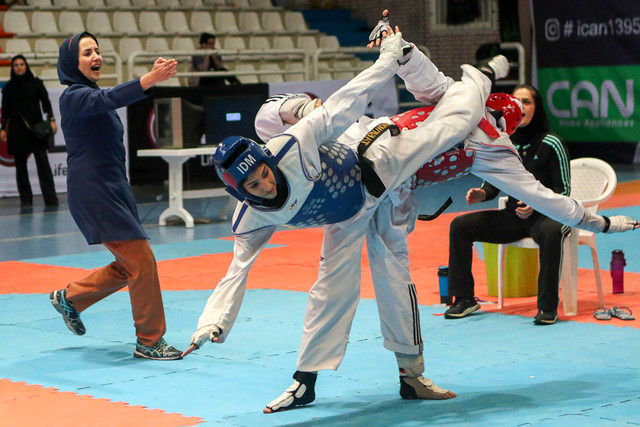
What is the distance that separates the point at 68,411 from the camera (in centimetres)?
503

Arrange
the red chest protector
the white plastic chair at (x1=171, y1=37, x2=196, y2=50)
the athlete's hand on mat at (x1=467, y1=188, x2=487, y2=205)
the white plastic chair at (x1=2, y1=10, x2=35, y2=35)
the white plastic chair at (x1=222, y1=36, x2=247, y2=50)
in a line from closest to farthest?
the red chest protector, the athlete's hand on mat at (x1=467, y1=188, x2=487, y2=205), the white plastic chair at (x1=2, y1=10, x2=35, y2=35), the white plastic chair at (x1=171, y1=37, x2=196, y2=50), the white plastic chair at (x1=222, y1=36, x2=247, y2=50)

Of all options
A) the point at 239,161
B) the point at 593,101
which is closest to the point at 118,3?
the point at 593,101

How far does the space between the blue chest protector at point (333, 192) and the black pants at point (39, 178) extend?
916cm

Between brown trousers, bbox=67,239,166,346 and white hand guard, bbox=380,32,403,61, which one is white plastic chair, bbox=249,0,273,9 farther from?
white hand guard, bbox=380,32,403,61

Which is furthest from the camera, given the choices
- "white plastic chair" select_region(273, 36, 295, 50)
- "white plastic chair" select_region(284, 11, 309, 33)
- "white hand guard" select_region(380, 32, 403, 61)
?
"white plastic chair" select_region(284, 11, 309, 33)

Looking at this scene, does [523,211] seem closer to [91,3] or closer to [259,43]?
[259,43]

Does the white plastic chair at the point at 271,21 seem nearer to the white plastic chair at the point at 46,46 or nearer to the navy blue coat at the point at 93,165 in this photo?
the white plastic chair at the point at 46,46

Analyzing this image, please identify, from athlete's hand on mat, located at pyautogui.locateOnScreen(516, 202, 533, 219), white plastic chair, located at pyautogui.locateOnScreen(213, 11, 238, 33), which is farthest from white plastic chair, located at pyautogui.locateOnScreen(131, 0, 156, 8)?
athlete's hand on mat, located at pyautogui.locateOnScreen(516, 202, 533, 219)

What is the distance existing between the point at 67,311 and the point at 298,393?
2.06 metres

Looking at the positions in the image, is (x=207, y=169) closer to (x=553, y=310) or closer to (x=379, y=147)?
(x=553, y=310)

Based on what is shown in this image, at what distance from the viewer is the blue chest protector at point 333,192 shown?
15.2 ft

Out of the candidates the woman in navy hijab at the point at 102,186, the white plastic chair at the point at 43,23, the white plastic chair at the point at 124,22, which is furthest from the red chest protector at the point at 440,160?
the white plastic chair at the point at 124,22

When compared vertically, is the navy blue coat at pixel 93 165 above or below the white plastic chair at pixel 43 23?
below

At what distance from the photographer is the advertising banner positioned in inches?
658
